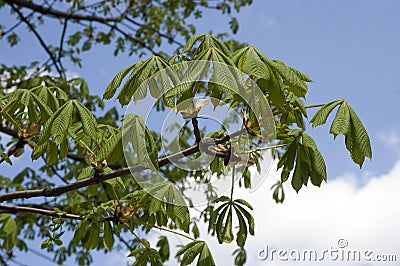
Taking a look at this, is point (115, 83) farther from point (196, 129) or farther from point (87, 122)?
point (196, 129)

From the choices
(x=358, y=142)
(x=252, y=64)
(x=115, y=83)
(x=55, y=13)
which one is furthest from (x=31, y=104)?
(x=55, y=13)

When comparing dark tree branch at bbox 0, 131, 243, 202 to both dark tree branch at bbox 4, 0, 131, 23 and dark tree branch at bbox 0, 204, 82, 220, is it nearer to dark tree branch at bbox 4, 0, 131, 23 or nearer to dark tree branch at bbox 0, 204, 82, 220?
dark tree branch at bbox 0, 204, 82, 220

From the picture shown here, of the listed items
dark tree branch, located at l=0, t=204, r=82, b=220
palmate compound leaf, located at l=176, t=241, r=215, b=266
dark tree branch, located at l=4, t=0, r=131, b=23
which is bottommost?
palmate compound leaf, located at l=176, t=241, r=215, b=266

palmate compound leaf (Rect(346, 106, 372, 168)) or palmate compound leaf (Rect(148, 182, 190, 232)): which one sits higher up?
palmate compound leaf (Rect(346, 106, 372, 168))

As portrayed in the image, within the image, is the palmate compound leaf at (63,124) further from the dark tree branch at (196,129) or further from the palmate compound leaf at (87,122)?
the dark tree branch at (196,129)

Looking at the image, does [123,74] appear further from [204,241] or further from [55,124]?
Result: [204,241]

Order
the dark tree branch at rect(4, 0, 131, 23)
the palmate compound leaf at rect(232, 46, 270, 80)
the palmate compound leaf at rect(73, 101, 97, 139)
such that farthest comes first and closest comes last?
the dark tree branch at rect(4, 0, 131, 23)
the palmate compound leaf at rect(73, 101, 97, 139)
the palmate compound leaf at rect(232, 46, 270, 80)

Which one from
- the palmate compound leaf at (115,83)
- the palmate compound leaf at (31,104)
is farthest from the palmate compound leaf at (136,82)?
the palmate compound leaf at (31,104)

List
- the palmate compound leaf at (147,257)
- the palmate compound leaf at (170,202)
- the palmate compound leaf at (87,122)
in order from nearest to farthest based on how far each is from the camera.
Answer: the palmate compound leaf at (87,122), the palmate compound leaf at (170,202), the palmate compound leaf at (147,257)

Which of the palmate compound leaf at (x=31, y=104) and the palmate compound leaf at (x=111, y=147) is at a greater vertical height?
the palmate compound leaf at (x=31, y=104)

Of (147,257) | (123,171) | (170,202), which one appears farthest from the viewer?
(147,257)

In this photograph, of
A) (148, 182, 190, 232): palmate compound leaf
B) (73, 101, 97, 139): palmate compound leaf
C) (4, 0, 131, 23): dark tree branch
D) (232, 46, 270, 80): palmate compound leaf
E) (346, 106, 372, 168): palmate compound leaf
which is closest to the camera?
(232, 46, 270, 80): palmate compound leaf

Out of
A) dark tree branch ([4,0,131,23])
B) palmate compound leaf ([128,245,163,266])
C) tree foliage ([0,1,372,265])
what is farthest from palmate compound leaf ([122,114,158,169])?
dark tree branch ([4,0,131,23])

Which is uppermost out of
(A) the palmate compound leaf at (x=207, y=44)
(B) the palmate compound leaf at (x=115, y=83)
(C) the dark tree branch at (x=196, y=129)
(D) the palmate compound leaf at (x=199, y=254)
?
(A) the palmate compound leaf at (x=207, y=44)
